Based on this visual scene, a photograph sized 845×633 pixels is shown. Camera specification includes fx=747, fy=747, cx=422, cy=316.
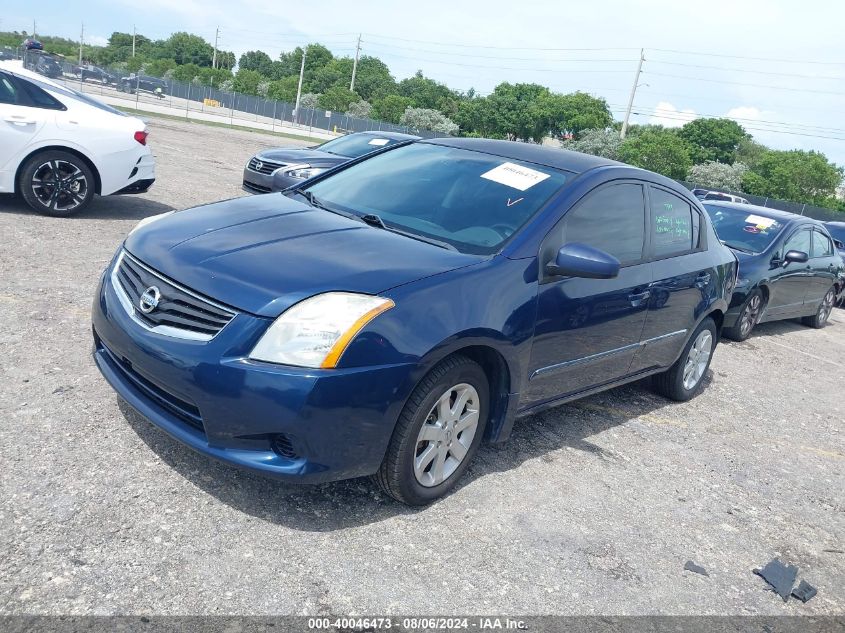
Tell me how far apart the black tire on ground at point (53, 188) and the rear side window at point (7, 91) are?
1.92 ft

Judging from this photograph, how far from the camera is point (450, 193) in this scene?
424cm

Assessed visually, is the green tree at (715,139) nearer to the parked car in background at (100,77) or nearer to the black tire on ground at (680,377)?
the parked car in background at (100,77)

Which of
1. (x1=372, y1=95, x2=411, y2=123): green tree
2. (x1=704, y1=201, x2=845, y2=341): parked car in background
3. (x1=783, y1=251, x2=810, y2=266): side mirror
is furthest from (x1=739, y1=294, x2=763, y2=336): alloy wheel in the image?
(x1=372, y1=95, x2=411, y2=123): green tree

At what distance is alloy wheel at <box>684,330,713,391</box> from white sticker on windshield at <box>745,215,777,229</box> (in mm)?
3714

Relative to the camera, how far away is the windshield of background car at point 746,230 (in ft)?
29.2

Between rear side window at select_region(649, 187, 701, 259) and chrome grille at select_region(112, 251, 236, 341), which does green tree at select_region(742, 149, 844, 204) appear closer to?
A: rear side window at select_region(649, 187, 701, 259)

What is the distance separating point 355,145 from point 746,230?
245 inches

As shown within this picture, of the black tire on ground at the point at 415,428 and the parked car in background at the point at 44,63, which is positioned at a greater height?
the parked car in background at the point at 44,63

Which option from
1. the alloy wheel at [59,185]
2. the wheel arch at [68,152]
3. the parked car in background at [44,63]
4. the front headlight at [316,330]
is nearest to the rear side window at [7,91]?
the wheel arch at [68,152]

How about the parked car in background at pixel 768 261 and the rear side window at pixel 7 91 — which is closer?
the rear side window at pixel 7 91

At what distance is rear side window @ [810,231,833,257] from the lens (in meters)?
10.1

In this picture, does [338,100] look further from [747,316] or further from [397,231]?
[397,231]

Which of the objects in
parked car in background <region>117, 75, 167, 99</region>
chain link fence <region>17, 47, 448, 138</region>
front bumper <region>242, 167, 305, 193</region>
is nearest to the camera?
front bumper <region>242, 167, 305, 193</region>

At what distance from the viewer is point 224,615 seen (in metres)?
2.60
